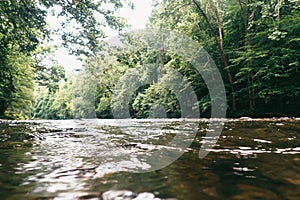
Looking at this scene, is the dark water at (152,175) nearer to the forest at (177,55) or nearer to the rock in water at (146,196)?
the rock in water at (146,196)

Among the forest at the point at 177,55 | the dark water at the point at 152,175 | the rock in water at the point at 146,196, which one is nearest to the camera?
the rock in water at the point at 146,196

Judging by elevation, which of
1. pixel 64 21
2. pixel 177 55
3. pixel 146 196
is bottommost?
pixel 146 196

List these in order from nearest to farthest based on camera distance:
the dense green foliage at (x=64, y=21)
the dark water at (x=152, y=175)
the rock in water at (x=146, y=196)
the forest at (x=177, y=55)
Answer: the rock in water at (x=146, y=196) < the dark water at (x=152, y=175) < the dense green foliage at (x=64, y=21) < the forest at (x=177, y=55)

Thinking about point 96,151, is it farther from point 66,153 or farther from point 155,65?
point 155,65

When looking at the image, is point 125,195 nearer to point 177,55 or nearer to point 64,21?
point 64,21

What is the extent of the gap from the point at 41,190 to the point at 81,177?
1.14ft

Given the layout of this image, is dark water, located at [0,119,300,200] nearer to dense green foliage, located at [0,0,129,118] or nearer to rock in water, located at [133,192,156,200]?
rock in water, located at [133,192,156,200]

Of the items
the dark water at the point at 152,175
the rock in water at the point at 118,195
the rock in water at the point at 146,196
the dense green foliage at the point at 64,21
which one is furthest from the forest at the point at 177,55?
the rock in water at the point at 146,196

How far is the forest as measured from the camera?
8.82 m

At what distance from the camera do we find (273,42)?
14.1 metres

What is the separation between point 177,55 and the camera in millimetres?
21250

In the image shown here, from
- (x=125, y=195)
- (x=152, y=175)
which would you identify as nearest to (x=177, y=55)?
(x=152, y=175)

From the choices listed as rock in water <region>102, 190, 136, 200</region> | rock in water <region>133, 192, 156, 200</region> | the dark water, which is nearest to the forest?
the dark water

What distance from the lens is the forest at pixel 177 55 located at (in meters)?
8.82
